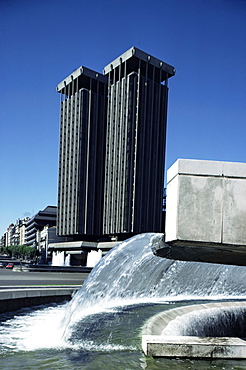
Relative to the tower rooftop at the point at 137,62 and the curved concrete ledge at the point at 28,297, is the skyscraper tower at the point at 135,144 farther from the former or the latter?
the curved concrete ledge at the point at 28,297

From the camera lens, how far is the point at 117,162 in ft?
286

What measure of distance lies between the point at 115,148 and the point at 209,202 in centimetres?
8223

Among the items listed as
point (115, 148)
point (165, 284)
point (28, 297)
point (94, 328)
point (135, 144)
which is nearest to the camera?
point (94, 328)

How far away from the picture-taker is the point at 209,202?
657 centimetres

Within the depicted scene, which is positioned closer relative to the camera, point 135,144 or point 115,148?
point 135,144

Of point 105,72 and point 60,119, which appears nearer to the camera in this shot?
point 105,72

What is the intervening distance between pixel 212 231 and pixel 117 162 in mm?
80976

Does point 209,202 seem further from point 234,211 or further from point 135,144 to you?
point 135,144

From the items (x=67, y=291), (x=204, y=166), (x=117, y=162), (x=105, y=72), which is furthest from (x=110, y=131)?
(x=204, y=166)

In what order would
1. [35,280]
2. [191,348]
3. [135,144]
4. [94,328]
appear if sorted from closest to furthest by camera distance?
[191,348]
[94,328]
[35,280]
[135,144]

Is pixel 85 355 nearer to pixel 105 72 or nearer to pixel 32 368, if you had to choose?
pixel 32 368

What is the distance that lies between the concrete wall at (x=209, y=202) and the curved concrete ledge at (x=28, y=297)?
24.1ft

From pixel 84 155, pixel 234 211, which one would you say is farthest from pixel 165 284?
pixel 84 155

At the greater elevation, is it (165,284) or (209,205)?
(209,205)
